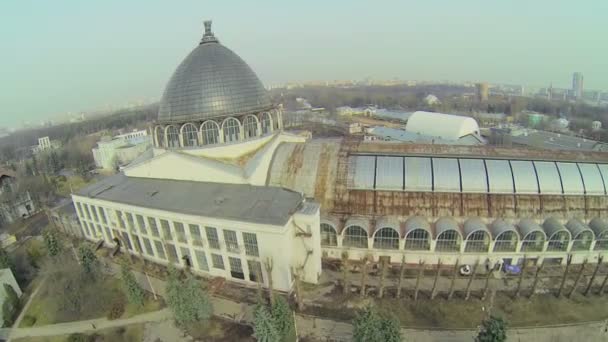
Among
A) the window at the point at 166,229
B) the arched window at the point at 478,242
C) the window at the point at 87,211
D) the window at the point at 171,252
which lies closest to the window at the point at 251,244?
the window at the point at 166,229

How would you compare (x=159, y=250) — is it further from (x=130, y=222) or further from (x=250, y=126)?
(x=250, y=126)

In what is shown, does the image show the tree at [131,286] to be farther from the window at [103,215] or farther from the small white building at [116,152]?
the small white building at [116,152]

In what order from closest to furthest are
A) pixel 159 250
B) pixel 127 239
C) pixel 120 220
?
1. pixel 159 250
2. pixel 120 220
3. pixel 127 239

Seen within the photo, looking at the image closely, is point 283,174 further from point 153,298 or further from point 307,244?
point 153,298

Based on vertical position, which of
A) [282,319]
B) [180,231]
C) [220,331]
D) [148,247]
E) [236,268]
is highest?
[180,231]

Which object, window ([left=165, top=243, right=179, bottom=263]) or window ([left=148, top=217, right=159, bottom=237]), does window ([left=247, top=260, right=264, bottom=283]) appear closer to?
window ([left=165, top=243, right=179, bottom=263])

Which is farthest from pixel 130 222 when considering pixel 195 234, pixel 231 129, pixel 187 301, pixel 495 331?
pixel 495 331

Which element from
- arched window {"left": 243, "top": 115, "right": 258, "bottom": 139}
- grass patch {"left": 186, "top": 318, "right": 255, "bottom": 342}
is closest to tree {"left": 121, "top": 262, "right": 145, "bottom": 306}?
grass patch {"left": 186, "top": 318, "right": 255, "bottom": 342}

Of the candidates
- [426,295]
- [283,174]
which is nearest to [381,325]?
[426,295]
